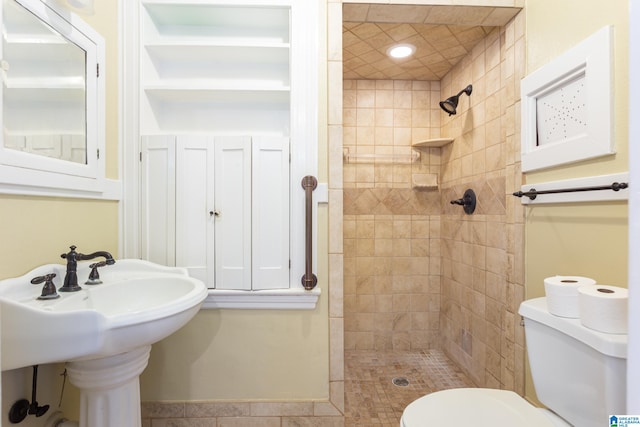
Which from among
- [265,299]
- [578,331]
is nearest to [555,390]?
[578,331]

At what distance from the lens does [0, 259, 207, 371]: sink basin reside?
747 mm

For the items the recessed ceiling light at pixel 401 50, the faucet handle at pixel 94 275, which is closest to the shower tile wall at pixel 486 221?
the recessed ceiling light at pixel 401 50

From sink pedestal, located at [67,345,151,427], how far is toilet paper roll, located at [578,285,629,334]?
1404mm

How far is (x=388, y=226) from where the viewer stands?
250 cm

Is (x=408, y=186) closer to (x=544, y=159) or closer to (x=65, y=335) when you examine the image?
(x=544, y=159)

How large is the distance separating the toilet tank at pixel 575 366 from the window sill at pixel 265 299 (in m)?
0.86

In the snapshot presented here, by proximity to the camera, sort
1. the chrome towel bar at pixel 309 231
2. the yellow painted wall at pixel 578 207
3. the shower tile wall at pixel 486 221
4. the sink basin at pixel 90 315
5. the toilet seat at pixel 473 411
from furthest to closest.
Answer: the shower tile wall at pixel 486 221 < the chrome towel bar at pixel 309 231 < the yellow painted wall at pixel 578 207 < the toilet seat at pixel 473 411 < the sink basin at pixel 90 315

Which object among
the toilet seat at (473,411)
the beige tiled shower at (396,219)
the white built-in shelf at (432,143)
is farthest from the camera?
the beige tiled shower at (396,219)

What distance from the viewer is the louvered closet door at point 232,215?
56.3 inches

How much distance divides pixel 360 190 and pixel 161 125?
1.51 metres

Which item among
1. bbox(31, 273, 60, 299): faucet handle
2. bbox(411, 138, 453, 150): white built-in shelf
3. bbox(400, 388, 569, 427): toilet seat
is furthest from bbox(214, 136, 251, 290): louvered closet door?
bbox(411, 138, 453, 150): white built-in shelf

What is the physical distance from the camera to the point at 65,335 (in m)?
0.78

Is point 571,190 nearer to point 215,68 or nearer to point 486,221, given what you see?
point 486,221

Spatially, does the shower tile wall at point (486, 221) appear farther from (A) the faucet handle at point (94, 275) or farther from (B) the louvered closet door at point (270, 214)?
(A) the faucet handle at point (94, 275)
